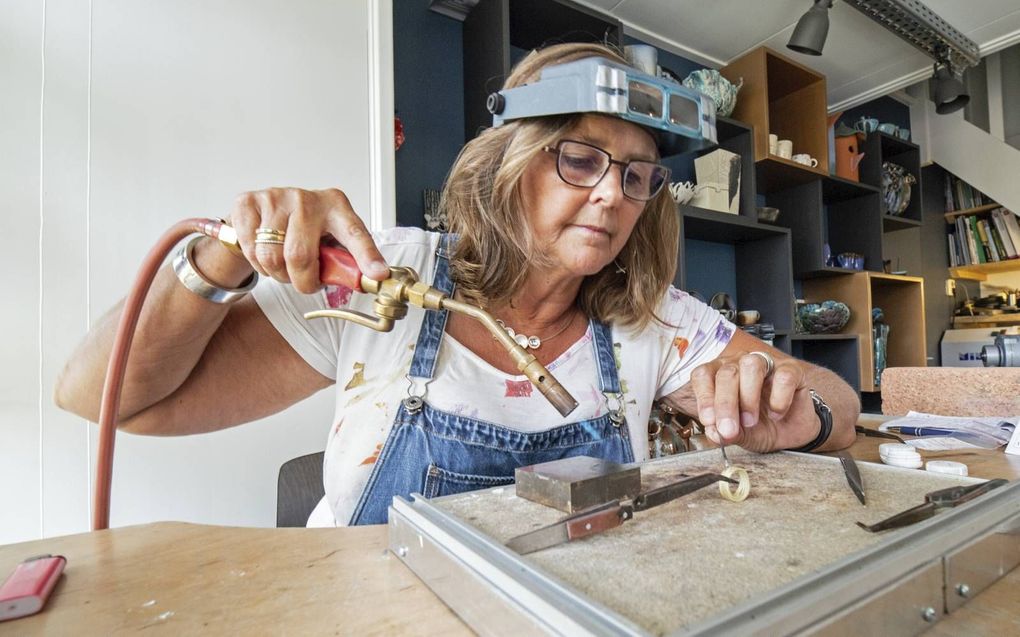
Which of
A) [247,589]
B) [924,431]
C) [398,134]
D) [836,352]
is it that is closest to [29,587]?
[247,589]

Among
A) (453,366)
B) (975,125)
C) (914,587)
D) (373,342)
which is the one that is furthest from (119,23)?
(975,125)

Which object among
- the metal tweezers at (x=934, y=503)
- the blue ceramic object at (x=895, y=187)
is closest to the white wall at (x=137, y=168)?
the metal tweezers at (x=934, y=503)

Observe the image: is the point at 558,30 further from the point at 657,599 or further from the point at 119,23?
the point at 657,599

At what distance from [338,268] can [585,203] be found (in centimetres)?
46

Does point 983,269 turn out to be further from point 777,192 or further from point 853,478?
point 853,478

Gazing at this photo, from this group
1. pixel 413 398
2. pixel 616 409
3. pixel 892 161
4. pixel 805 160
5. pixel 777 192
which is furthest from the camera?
pixel 892 161

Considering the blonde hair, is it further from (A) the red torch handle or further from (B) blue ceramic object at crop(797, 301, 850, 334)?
(B) blue ceramic object at crop(797, 301, 850, 334)

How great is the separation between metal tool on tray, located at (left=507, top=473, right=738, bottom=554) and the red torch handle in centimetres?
35

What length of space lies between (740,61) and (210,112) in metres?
2.52

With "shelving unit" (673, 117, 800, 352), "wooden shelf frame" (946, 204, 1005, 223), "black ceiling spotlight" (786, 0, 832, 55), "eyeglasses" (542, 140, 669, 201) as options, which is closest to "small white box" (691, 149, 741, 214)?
"shelving unit" (673, 117, 800, 352)

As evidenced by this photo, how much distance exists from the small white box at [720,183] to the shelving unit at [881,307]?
1.20m

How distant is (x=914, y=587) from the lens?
0.40 metres

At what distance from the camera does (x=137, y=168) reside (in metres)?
1.15

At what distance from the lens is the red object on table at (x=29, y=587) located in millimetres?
419
